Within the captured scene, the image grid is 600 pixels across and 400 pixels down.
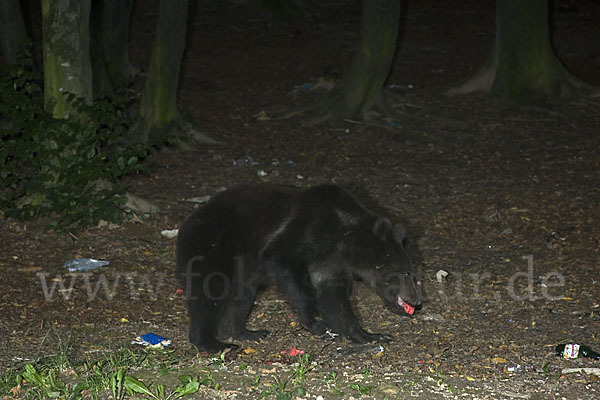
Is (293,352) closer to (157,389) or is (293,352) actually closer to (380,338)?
(380,338)

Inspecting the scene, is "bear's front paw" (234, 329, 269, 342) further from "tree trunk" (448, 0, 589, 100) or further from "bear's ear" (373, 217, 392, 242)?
"tree trunk" (448, 0, 589, 100)

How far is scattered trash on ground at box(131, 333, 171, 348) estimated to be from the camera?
650cm

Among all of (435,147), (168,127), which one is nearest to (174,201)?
(168,127)

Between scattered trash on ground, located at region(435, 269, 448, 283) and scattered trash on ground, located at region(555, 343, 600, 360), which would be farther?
scattered trash on ground, located at region(435, 269, 448, 283)

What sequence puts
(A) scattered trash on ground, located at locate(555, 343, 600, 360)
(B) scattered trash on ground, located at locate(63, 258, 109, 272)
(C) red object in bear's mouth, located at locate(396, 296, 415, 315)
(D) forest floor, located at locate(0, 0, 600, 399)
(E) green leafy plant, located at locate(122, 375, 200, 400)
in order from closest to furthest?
(E) green leafy plant, located at locate(122, 375, 200, 400), (D) forest floor, located at locate(0, 0, 600, 399), (A) scattered trash on ground, located at locate(555, 343, 600, 360), (C) red object in bear's mouth, located at locate(396, 296, 415, 315), (B) scattered trash on ground, located at locate(63, 258, 109, 272)

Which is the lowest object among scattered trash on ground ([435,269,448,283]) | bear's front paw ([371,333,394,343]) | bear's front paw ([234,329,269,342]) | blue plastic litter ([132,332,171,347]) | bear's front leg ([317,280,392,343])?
bear's front paw ([234,329,269,342])

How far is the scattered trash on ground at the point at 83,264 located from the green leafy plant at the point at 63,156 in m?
0.74

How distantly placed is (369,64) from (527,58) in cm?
306

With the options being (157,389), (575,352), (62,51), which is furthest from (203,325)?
(62,51)

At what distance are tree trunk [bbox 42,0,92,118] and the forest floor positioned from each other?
4.76 ft

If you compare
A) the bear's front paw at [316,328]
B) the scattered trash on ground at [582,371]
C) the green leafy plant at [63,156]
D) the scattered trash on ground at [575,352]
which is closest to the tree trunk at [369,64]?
the green leafy plant at [63,156]

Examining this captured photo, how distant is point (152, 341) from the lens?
6547 mm

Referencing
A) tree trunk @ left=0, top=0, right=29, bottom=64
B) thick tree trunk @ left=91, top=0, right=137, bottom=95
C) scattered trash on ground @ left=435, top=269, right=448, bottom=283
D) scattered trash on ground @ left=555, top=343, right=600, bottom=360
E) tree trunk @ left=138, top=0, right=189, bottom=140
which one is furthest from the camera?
thick tree trunk @ left=91, top=0, right=137, bottom=95

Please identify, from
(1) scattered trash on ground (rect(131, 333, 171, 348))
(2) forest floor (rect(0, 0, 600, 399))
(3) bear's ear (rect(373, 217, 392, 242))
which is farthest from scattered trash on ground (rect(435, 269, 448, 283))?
(1) scattered trash on ground (rect(131, 333, 171, 348))
